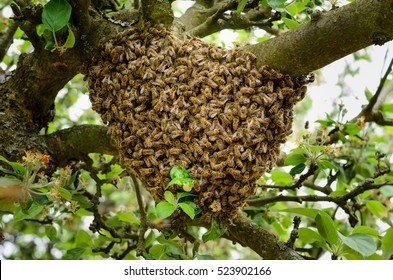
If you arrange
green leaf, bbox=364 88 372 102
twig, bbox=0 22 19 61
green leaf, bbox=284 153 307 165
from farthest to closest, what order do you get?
green leaf, bbox=364 88 372 102 < twig, bbox=0 22 19 61 < green leaf, bbox=284 153 307 165

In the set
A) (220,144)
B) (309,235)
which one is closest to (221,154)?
(220,144)

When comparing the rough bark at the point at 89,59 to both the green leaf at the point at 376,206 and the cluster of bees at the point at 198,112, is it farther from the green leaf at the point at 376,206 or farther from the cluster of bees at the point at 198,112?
the green leaf at the point at 376,206

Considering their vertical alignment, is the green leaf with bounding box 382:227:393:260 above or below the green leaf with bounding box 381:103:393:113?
below

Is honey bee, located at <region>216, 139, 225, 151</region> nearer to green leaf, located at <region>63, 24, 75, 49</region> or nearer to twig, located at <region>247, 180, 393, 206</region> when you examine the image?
green leaf, located at <region>63, 24, 75, 49</region>

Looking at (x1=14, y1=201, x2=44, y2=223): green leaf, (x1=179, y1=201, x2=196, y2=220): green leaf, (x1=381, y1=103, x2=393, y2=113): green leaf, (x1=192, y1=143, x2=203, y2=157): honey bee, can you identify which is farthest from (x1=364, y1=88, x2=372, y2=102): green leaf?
(x1=14, y1=201, x2=44, y2=223): green leaf

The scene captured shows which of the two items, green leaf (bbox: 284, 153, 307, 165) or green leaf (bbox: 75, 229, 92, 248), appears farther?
green leaf (bbox: 75, 229, 92, 248)

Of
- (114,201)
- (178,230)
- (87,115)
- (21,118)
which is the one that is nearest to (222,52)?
(178,230)
